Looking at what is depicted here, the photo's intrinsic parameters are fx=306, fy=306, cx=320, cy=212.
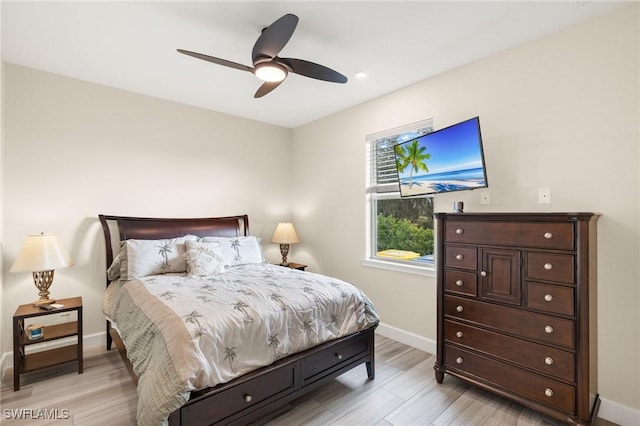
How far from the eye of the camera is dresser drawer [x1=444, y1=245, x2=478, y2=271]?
2.31 metres

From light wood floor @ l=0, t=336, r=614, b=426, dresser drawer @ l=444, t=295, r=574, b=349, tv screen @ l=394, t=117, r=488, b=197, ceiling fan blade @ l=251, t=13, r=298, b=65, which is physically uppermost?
ceiling fan blade @ l=251, t=13, r=298, b=65

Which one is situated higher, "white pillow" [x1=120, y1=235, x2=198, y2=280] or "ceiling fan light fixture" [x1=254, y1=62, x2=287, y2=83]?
"ceiling fan light fixture" [x1=254, y1=62, x2=287, y2=83]

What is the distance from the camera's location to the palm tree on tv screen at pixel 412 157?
2854 millimetres

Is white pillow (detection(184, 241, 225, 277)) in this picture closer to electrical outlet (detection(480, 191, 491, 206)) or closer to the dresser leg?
the dresser leg

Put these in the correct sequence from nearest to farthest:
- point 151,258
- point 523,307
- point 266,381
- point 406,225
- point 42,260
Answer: point 266,381 < point 523,307 < point 42,260 < point 151,258 < point 406,225

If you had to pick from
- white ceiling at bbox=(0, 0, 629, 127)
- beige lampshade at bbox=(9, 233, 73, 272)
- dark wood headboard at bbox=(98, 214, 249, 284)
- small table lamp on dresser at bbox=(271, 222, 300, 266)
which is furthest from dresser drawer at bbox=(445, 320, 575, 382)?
beige lampshade at bbox=(9, 233, 73, 272)

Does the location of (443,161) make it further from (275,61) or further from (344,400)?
(344,400)

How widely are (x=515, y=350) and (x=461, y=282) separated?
0.55m

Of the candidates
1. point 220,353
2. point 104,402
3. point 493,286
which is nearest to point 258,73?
point 220,353

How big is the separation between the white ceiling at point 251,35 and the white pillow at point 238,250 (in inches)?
66.1

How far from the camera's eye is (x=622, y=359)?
2010mm

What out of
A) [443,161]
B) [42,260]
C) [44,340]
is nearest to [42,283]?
[42,260]

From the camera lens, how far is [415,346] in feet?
10.3

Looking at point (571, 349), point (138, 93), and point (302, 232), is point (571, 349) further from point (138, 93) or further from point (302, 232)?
point (138, 93)
